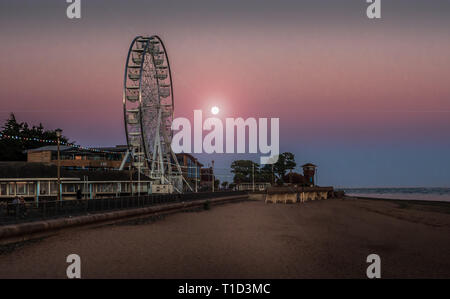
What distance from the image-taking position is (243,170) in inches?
3974

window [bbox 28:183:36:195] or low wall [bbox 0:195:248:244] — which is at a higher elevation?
window [bbox 28:183:36:195]

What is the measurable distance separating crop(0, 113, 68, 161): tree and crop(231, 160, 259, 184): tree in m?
48.9

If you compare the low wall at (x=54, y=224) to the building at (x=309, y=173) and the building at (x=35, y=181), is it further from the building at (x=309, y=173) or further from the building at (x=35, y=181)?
the building at (x=309, y=173)

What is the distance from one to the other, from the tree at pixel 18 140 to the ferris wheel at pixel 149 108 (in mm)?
13371

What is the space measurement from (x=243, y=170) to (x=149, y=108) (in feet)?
174

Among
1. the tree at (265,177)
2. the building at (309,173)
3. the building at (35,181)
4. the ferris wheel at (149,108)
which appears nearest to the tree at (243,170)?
the tree at (265,177)

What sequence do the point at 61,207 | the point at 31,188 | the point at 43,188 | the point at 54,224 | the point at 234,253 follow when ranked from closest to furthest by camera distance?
1. the point at 234,253
2. the point at 54,224
3. the point at 61,207
4. the point at 31,188
5. the point at 43,188

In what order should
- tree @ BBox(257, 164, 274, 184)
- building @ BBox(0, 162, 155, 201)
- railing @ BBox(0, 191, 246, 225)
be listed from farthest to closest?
tree @ BBox(257, 164, 274, 184) → building @ BBox(0, 162, 155, 201) → railing @ BBox(0, 191, 246, 225)

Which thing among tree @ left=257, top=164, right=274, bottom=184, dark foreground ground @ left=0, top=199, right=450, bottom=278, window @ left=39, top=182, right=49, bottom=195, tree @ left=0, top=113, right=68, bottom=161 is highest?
tree @ left=0, top=113, right=68, bottom=161

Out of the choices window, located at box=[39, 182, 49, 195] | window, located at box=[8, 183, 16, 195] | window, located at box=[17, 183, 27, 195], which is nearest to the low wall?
window, located at box=[39, 182, 49, 195]

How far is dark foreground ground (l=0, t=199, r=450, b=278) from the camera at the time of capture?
11.0 metres

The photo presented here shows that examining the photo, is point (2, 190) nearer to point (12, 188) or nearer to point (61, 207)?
point (12, 188)

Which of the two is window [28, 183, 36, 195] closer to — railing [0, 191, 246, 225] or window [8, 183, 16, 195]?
window [8, 183, 16, 195]

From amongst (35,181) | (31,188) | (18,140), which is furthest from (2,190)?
(18,140)
